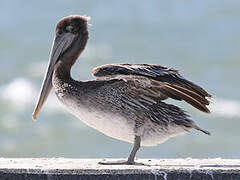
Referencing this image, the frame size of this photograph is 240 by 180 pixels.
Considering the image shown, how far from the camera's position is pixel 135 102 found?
6.00 m

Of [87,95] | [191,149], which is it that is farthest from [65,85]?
[191,149]

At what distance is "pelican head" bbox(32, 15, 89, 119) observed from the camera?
6.66 m

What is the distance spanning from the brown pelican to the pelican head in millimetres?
482

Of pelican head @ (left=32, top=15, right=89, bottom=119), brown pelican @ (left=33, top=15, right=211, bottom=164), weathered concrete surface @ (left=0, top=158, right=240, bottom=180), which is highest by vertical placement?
pelican head @ (left=32, top=15, right=89, bottom=119)

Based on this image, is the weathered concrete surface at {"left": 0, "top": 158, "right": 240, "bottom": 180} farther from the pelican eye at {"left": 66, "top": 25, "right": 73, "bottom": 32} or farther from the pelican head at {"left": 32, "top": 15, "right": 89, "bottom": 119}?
the pelican eye at {"left": 66, "top": 25, "right": 73, "bottom": 32}

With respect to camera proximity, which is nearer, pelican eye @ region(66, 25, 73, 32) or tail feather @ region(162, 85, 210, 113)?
tail feather @ region(162, 85, 210, 113)

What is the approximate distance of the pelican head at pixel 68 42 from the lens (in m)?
6.66

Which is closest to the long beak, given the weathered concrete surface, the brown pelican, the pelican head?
the pelican head

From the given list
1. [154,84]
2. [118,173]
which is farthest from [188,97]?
[118,173]

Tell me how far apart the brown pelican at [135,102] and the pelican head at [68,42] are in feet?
1.58

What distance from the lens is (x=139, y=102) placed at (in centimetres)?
602

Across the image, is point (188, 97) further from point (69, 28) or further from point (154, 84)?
point (69, 28)

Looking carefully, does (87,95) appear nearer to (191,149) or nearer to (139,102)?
(139,102)

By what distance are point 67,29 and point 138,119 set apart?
112cm
